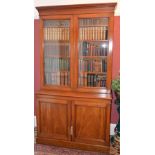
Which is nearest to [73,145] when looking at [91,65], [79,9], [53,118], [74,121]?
[74,121]

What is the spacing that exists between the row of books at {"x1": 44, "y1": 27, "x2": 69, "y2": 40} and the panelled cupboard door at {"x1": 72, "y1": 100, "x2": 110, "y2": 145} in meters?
1.12

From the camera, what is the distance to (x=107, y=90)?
2.71 metres

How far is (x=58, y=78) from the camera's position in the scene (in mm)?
2998

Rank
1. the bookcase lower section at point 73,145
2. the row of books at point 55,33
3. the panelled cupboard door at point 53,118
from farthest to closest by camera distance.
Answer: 1. the row of books at point 55,33
2. the panelled cupboard door at point 53,118
3. the bookcase lower section at point 73,145

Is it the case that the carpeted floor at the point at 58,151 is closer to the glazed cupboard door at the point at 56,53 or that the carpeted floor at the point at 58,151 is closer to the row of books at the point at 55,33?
the glazed cupboard door at the point at 56,53

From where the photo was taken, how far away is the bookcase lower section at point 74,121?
2.63 m

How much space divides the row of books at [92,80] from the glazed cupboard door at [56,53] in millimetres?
201

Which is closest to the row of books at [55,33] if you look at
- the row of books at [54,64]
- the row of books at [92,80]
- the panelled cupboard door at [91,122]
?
the row of books at [54,64]

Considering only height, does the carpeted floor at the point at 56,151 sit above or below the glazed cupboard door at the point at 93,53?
below

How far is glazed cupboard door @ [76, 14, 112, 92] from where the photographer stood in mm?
2717

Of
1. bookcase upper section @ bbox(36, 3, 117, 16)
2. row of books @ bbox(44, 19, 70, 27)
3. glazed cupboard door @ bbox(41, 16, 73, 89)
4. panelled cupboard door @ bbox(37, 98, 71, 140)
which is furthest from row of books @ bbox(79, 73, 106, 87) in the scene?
bookcase upper section @ bbox(36, 3, 117, 16)
